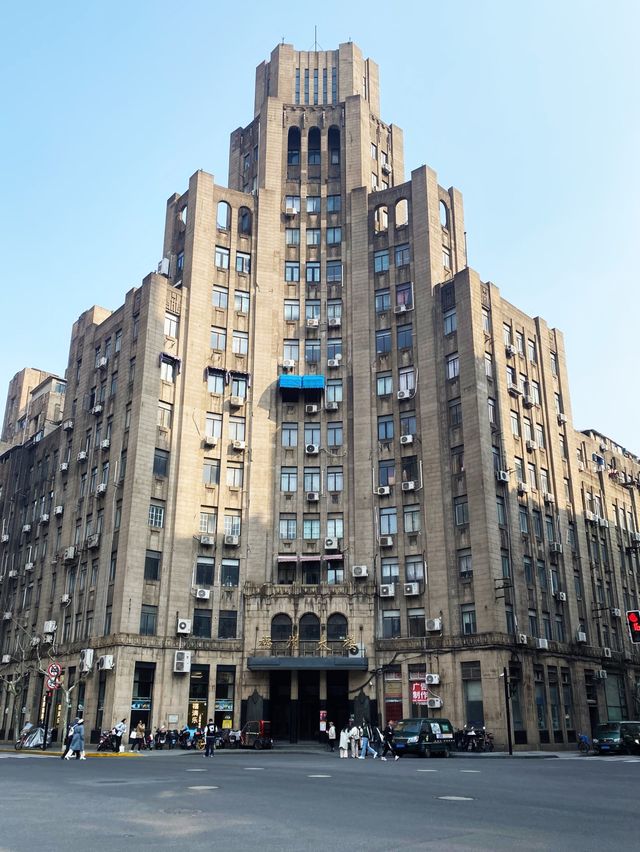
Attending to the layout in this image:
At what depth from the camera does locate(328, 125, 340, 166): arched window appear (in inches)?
2539

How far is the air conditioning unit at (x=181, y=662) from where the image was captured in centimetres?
4775

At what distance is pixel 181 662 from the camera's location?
1884 inches

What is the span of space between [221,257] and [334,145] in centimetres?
1490

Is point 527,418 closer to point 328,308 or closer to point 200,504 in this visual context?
point 328,308

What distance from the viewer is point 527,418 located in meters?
57.2

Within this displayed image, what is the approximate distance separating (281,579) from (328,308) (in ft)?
68.1

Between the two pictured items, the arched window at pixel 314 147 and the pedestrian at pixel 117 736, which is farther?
the arched window at pixel 314 147

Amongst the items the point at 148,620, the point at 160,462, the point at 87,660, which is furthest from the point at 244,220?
the point at 87,660

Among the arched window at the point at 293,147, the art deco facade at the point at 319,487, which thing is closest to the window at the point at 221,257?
the art deco facade at the point at 319,487

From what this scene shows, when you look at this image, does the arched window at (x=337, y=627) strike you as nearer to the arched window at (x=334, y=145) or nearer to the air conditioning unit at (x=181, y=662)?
the air conditioning unit at (x=181, y=662)

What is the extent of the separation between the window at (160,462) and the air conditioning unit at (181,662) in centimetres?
1156

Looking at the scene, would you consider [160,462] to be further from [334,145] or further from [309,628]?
[334,145]

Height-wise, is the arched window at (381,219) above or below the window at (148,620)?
above

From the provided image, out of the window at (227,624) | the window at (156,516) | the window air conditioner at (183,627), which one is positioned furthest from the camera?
the window at (227,624)
